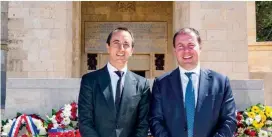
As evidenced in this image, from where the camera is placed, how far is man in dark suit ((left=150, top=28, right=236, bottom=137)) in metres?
3.30

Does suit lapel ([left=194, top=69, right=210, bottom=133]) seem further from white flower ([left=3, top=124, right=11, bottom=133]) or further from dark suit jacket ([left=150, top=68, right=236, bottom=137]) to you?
white flower ([left=3, top=124, right=11, bottom=133])

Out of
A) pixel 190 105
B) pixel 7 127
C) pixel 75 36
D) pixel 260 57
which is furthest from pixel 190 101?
pixel 260 57

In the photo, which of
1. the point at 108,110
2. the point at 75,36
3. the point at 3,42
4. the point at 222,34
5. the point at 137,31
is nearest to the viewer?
the point at 108,110

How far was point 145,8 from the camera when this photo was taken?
11.8 meters

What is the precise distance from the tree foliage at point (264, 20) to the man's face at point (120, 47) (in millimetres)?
20639

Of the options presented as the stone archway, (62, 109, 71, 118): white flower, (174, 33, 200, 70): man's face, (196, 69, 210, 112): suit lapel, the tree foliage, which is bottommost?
(62, 109, 71, 118): white flower

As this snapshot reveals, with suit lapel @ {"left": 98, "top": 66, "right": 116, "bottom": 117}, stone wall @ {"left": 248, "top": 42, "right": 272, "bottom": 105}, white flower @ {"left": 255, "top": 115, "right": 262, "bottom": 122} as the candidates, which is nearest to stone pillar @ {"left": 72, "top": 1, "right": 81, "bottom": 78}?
stone wall @ {"left": 248, "top": 42, "right": 272, "bottom": 105}

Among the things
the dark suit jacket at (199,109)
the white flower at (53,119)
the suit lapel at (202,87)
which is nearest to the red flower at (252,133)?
the dark suit jacket at (199,109)

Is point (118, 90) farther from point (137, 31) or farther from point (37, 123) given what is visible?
point (137, 31)

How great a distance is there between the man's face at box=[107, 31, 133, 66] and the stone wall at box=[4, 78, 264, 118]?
2.04 metres

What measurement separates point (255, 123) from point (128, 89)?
2.20 meters

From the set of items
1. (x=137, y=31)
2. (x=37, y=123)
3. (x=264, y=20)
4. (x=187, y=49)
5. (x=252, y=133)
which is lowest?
(x=252, y=133)

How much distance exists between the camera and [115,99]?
349cm

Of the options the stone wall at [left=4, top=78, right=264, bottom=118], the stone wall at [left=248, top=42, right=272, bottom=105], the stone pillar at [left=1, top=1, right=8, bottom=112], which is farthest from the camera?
the stone wall at [left=248, top=42, right=272, bottom=105]
